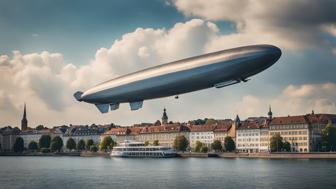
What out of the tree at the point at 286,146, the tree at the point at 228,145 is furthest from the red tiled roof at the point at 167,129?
the tree at the point at 286,146

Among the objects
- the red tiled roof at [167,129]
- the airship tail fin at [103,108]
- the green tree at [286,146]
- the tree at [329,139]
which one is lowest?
the green tree at [286,146]

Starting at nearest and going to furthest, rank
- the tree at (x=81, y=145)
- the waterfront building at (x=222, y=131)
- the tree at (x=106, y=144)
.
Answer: the waterfront building at (x=222, y=131)
the tree at (x=106, y=144)
the tree at (x=81, y=145)

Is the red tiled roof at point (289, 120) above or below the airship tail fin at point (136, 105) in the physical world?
above

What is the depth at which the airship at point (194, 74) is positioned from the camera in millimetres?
30828

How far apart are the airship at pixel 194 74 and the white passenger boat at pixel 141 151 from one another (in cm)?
9812

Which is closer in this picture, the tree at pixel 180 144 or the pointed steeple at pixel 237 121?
the tree at pixel 180 144

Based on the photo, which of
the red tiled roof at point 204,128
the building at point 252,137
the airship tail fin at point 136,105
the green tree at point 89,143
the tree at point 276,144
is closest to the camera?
the airship tail fin at point 136,105

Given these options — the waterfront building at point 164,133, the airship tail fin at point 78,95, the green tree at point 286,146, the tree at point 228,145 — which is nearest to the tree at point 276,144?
the green tree at point 286,146

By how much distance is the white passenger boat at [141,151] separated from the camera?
134 m

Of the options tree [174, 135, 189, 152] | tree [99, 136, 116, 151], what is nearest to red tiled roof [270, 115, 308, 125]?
tree [174, 135, 189, 152]

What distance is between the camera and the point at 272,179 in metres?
59.2

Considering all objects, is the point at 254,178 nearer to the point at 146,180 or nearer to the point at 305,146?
the point at 146,180

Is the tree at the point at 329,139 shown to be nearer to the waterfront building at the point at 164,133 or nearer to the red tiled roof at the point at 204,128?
the red tiled roof at the point at 204,128

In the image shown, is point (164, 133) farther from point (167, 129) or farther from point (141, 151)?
point (141, 151)
